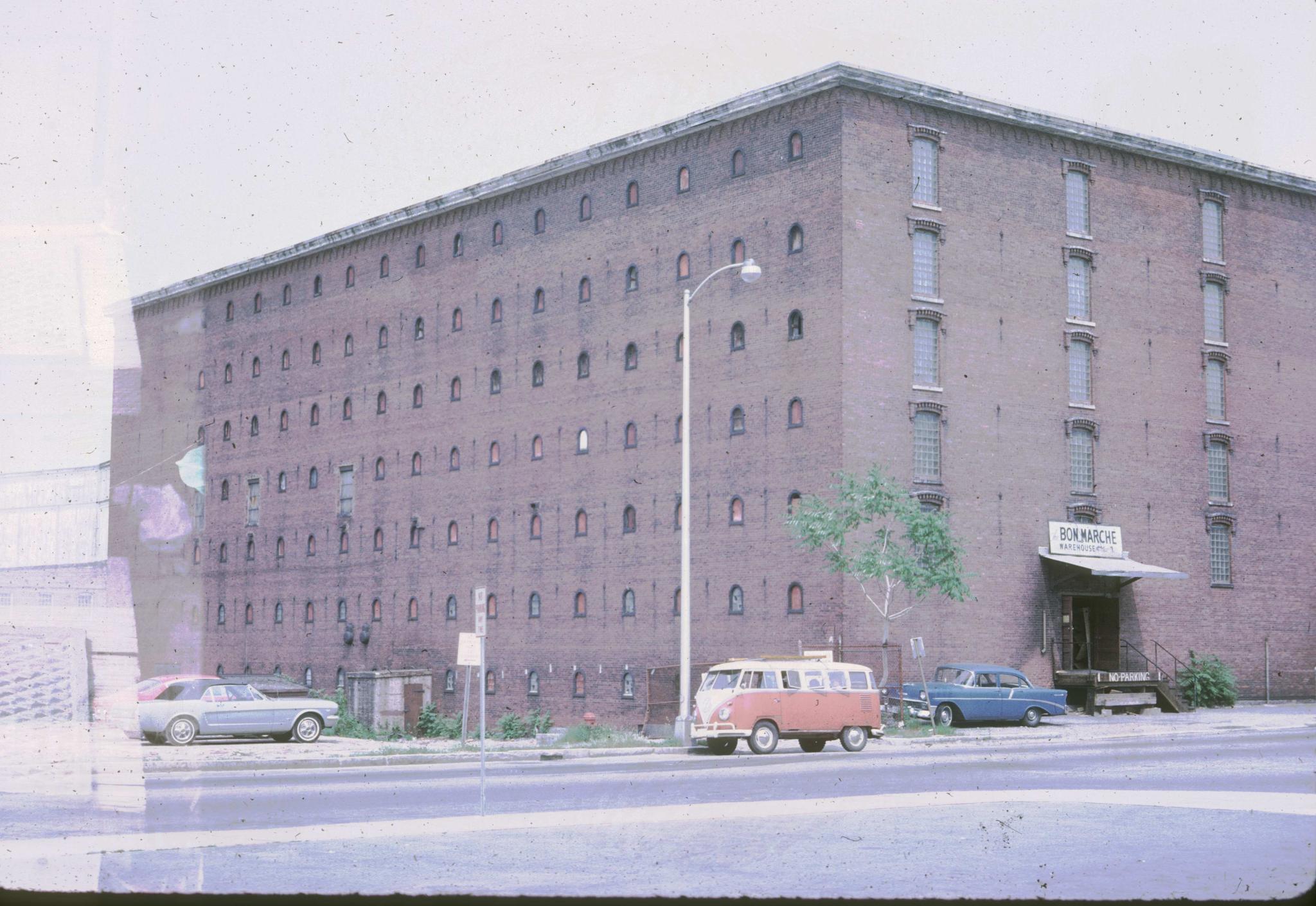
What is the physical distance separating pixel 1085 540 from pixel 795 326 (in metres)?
11.9

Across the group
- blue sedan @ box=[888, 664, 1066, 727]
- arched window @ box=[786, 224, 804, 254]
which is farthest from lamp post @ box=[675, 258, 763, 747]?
arched window @ box=[786, 224, 804, 254]

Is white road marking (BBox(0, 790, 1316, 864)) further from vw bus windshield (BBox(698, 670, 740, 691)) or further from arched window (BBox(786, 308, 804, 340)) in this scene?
arched window (BBox(786, 308, 804, 340))

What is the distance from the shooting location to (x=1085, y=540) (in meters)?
49.6

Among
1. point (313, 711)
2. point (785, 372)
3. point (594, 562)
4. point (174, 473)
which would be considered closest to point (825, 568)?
point (785, 372)

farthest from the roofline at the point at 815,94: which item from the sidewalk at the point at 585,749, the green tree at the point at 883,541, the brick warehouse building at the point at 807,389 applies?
the sidewalk at the point at 585,749

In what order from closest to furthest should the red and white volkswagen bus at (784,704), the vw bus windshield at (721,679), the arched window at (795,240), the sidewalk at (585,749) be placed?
the sidewalk at (585,749) < the red and white volkswagen bus at (784,704) < the vw bus windshield at (721,679) < the arched window at (795,240)

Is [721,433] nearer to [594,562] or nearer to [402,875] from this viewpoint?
[594,562]

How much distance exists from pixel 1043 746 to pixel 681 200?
24.5 metres

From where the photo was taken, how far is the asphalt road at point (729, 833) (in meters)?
12.0

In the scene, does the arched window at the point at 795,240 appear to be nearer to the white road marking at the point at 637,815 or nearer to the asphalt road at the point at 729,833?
the asphalt road at the point at 729,833

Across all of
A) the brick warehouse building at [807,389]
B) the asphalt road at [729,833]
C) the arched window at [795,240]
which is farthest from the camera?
the arched window at [795,240]

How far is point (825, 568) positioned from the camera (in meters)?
44.8

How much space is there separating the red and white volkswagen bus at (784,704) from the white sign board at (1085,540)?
1955 cm

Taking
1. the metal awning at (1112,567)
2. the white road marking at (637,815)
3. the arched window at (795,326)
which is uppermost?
the arched window at (795,326)
